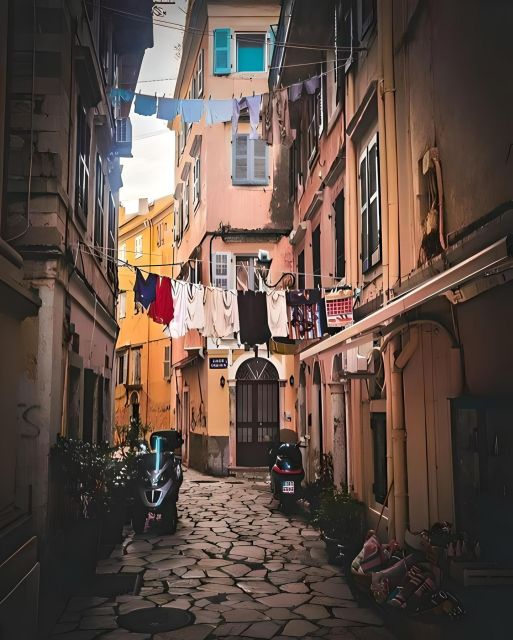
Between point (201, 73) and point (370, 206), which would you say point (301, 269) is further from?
point (201, 73)

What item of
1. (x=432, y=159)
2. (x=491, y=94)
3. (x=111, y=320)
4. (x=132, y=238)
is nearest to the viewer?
(x=491, y=94)

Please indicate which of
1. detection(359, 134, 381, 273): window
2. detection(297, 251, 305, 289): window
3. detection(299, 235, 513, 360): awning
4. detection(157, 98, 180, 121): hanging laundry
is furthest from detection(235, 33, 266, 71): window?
detection(299, 235, 513, 360): awning

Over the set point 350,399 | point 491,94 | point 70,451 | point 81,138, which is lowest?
point 70,451

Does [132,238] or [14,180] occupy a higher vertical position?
[132,238]

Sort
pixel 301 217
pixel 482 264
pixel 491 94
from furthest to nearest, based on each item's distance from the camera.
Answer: pixel 301 217 < pixel 491 94 < pixel 482 264

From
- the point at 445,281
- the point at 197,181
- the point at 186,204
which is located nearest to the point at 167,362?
the point at 186,204

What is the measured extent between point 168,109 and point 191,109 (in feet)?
1.56

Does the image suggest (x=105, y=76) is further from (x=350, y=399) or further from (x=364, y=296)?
(x=350, y=399)

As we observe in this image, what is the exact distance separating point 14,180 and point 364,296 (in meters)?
5.69

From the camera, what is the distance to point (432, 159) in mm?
7465

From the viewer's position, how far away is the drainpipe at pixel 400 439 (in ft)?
26.5

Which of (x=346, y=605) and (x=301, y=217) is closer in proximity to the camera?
(x=346, y=605)

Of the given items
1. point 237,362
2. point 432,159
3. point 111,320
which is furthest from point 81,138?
point 237,362

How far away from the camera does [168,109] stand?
1280 centimetres
